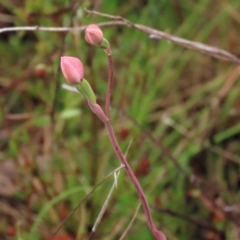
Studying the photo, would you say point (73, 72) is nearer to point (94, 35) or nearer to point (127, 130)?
point (94, 35)

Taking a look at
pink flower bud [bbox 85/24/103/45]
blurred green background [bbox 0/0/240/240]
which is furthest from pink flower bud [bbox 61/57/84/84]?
blurred green background [bbox 0/0/240/240]

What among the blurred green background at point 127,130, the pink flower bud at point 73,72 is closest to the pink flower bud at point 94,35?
the pink flower bud at point 73,72

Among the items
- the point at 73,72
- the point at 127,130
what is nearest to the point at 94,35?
the point at 73,72

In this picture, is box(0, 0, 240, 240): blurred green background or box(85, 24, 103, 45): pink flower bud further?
box(0, 0, 240, 240): blurred green background

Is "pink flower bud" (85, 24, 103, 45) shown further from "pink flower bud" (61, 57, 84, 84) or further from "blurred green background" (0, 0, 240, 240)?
"blurred green background" (0, 0, 240, 240)

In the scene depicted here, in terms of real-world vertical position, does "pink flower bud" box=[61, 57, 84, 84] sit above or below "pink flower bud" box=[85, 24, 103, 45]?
below

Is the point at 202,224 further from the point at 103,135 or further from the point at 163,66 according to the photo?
the point at 163,66

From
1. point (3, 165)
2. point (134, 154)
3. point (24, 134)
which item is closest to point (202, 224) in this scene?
point (134, 154)

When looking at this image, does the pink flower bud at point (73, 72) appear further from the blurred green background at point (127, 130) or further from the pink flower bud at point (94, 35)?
the blurred green background at point (127, 130)

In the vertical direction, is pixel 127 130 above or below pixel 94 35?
below
